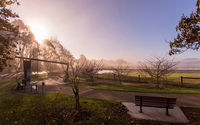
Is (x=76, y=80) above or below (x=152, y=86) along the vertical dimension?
above

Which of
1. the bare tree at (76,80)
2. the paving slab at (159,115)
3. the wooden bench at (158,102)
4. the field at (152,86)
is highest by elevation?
the bare tree at (76,80)

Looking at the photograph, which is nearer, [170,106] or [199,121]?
[199,121]

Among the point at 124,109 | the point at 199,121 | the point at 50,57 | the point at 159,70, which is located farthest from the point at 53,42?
the point at 199,121

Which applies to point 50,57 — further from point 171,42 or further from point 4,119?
point 171,42

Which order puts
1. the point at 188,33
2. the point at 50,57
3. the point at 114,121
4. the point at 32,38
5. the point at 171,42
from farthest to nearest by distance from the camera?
the point at 50,57 < the point at 32,38 < the point at 171,42 < the point at 188,33 < the point at 114,121

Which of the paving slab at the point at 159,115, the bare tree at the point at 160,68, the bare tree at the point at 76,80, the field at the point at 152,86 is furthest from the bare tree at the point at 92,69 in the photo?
the paving slab at the point at 159,115

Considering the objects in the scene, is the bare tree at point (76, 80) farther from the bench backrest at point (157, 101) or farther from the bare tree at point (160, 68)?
the bare tree at point (160, 68)

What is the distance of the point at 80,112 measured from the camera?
16.6 ft

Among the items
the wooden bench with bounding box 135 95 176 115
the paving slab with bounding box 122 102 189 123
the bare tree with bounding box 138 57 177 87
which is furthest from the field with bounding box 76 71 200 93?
the wooden bench with bounding box 135 95 176 115

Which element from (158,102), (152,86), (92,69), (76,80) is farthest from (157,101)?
(92,69)

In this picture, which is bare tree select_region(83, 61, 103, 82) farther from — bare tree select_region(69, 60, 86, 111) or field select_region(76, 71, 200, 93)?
bare tree select_region(69, 60, 86, 111)

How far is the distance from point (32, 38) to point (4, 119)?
38.5 m

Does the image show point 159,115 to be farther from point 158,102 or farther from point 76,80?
point 76,80

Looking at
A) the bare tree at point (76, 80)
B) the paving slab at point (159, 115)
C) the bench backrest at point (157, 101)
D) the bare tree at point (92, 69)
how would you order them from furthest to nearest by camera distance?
the bare tree at point (92, 69), the bare tree at point (76, 80), the bench backrest at point (157, 101), the paving slab at point (159, 115)
